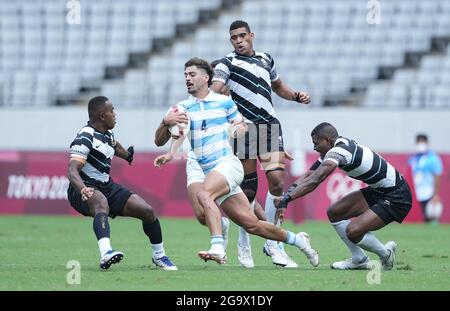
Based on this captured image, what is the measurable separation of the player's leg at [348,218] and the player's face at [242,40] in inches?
82.5

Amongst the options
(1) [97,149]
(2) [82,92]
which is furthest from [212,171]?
(2) [82,92]

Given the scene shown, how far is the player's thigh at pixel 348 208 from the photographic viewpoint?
12.9m

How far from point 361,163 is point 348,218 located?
0.73m

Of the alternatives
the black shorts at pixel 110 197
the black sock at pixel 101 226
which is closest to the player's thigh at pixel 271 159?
the black shorts at pixel 110 197

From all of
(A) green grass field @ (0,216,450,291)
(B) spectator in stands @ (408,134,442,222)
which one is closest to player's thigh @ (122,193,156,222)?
(A) green grass field @ (0,216,450,291)

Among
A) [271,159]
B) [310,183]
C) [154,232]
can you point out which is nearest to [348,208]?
[310,183]

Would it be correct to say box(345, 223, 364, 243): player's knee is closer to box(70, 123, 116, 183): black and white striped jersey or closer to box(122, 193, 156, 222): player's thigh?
box(122, 193, 156, 222): player's thigh

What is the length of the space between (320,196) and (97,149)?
1214 centimetres

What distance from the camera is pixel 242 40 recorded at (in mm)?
13359

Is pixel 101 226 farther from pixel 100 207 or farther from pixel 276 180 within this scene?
pixel 276 180

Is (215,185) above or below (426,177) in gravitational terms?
above

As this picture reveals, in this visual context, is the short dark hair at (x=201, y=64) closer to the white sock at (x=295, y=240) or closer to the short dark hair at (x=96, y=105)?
the short dark hair at (x=96, y=105)

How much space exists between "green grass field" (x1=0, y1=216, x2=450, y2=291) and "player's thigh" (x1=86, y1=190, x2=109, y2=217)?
630mm

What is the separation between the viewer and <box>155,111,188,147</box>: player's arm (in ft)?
38.9
